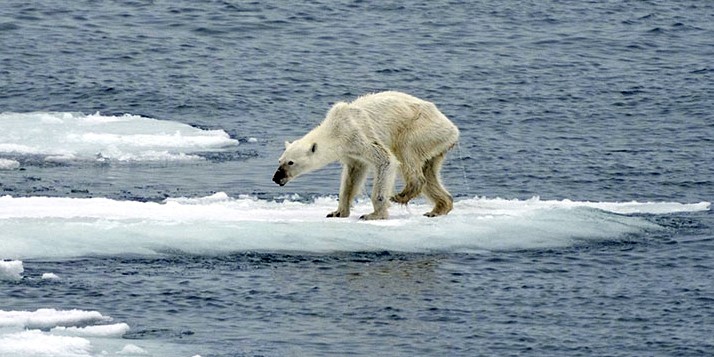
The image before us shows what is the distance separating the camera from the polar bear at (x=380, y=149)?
1702 centimetres

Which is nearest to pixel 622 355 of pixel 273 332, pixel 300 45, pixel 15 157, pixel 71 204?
pixel 273 332

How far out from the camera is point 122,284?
14992mm

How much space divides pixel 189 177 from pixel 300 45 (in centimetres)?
1199

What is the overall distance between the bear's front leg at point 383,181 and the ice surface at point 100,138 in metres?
6.17

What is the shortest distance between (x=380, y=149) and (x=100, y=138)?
312 inches

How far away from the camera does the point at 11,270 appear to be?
15.0m

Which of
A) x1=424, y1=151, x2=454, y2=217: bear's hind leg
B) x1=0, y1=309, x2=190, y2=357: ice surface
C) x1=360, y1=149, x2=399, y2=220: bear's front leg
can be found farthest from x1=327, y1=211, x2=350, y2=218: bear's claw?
Answer: x1=0, y1=309, x2=190, y2=357: ice surface

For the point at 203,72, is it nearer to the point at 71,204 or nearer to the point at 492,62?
the point at 492,62

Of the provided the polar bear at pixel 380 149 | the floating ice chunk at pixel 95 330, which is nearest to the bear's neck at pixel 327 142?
the polar bear at pixel 380 149

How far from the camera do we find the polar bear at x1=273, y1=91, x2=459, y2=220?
55.8 feet

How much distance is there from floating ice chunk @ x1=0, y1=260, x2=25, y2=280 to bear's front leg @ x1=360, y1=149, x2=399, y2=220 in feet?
12.1

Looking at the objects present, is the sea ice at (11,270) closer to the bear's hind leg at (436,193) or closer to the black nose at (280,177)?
the black nose at (280,177)

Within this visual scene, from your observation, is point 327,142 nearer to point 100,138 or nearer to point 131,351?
point 131,351

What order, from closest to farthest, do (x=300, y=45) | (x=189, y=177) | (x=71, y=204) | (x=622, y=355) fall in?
(x=622, y=355)
(x=71, y=204)
(x=189, y=177)
(x=300, y=45)
